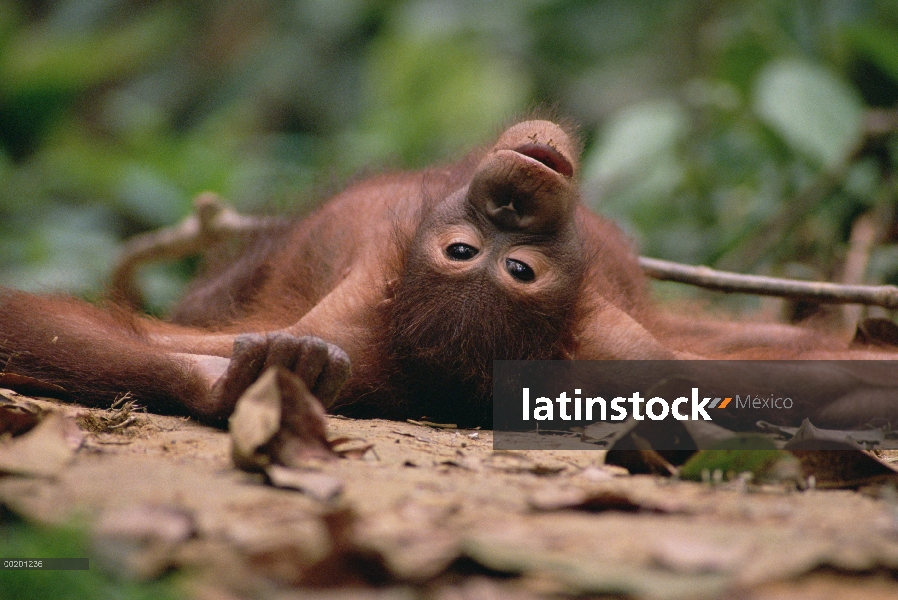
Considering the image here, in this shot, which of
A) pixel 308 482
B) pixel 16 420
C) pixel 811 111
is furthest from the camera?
pixel 811 111

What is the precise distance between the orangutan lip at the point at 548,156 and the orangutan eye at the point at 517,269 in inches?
13.2

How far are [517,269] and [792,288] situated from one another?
43.9 inches

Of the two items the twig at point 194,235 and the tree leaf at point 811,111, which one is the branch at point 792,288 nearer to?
the tree leaf at point 811,111

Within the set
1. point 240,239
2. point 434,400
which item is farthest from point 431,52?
point 434,400

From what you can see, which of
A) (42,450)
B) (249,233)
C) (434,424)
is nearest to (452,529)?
(42,450)

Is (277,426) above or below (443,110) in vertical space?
below

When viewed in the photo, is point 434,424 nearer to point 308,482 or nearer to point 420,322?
point 420,322

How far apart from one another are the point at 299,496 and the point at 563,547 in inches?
21.7

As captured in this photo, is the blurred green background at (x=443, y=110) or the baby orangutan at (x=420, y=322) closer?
the baby orangutan at (x=420, y=322)

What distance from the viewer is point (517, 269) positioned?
3.09 meters

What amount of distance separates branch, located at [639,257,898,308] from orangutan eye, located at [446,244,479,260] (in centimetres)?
109

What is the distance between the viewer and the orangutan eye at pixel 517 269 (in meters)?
3.09

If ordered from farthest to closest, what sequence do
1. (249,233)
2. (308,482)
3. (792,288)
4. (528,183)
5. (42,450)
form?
(249,233) → (792,288) → (528,183) → (42,450) → (308,482)

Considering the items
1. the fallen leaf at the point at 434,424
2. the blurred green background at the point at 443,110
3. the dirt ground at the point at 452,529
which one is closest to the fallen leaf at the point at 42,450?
the dirt ground at the point at 452,529
